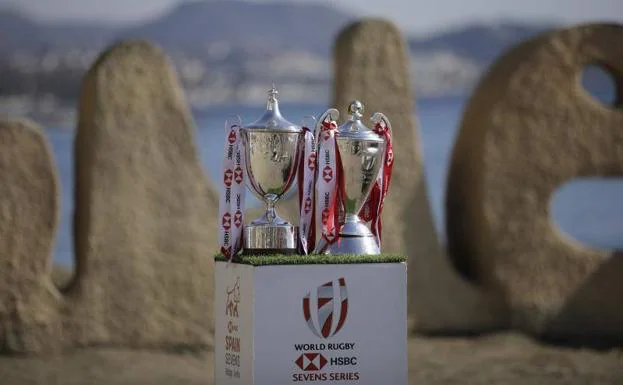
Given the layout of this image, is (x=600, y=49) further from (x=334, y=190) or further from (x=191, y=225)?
(x=334, y=190)

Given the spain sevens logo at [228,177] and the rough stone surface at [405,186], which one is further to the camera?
the rough stone surface at [405,186]

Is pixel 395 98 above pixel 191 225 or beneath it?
above

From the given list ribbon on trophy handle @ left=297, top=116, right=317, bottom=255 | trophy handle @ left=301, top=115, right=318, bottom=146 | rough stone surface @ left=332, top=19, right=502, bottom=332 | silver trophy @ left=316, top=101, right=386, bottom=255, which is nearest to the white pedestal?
silver trophy @ left=316, top=101, right=386, bottom=255

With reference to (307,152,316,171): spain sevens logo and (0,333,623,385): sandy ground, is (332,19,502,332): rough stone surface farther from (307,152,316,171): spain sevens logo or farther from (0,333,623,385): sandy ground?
(307,152,316,171): spain sevens logo

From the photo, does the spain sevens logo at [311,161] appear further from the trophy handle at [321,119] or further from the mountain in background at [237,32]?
the mountain in background at [237,32]

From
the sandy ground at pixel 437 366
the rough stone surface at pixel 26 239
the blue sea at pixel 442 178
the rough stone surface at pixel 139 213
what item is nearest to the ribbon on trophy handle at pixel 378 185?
the sandy ground at pixel 437 366

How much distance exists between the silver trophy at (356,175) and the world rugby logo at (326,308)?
0.32 meters

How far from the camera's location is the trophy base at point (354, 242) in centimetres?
778

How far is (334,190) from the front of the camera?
7852 millimetres

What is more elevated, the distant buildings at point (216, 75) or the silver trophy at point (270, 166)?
the distant buildings at point (216, 75)

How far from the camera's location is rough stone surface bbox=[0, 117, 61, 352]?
1109 centimetres

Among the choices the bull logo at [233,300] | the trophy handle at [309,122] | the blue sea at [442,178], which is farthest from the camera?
the blue sea at [442,178]

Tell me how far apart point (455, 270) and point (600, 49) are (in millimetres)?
2290

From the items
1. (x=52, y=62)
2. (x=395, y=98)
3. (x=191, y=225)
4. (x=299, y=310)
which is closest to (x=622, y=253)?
(x=395, y=98)
